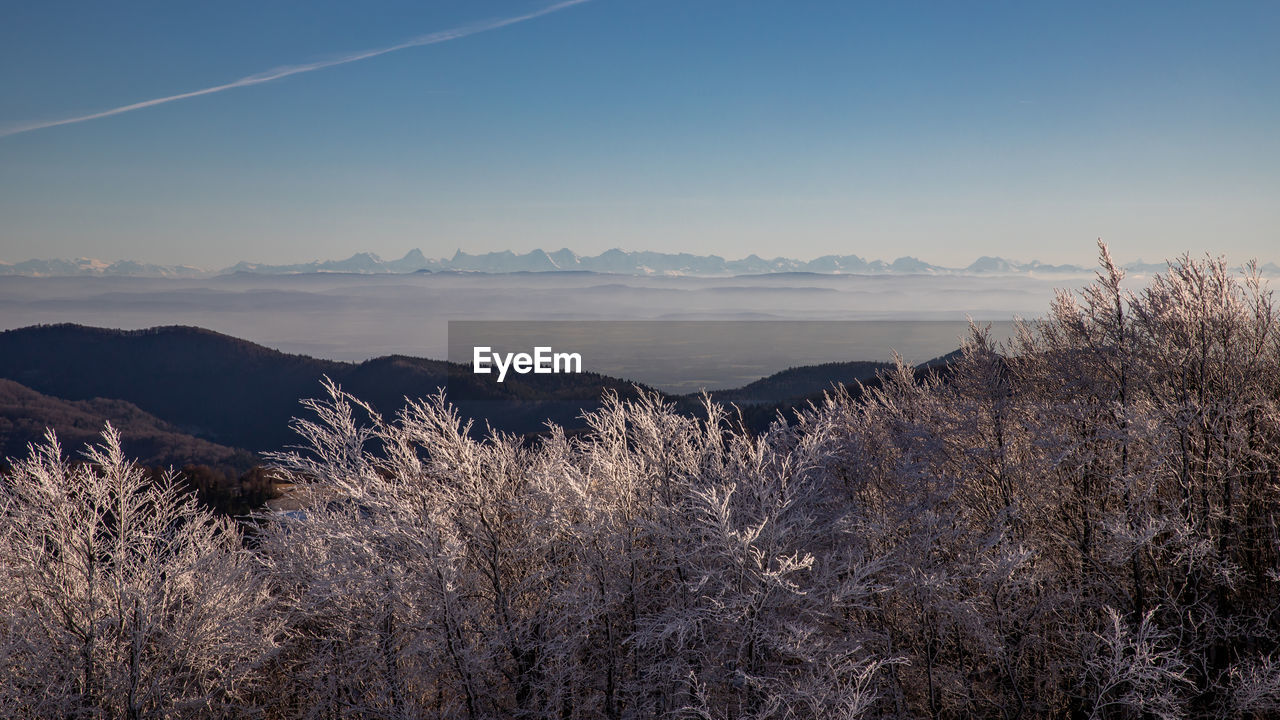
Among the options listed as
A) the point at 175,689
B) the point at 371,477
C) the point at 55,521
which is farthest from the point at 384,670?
the point at 55,521

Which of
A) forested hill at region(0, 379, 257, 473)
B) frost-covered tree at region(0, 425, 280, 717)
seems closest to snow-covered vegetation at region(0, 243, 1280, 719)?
frost-covered tree at region(0, 425, 280, 717)

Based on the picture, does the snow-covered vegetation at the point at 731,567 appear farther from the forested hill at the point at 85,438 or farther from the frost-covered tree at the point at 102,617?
the forested hill at the point at 85,438

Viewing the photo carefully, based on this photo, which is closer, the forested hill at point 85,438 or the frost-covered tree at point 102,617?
the frost-covered tree at point 102,617

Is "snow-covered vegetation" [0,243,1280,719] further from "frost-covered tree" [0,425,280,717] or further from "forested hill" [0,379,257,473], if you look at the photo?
"forested hill" [0,379,257,473]

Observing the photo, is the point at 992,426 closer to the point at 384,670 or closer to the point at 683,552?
the point at 683,552

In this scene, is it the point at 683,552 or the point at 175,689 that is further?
the point at 175,689

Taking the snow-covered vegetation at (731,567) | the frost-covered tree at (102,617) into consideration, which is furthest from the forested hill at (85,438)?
the snow-covered vegetation at (731,567)

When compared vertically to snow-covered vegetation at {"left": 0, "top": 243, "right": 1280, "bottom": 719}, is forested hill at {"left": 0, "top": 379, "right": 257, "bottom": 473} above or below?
below

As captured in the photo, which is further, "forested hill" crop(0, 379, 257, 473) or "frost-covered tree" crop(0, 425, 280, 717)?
"forested hill" crop(0, 379, 257, 473)

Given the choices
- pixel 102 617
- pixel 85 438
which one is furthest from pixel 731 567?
pixel 85 438
